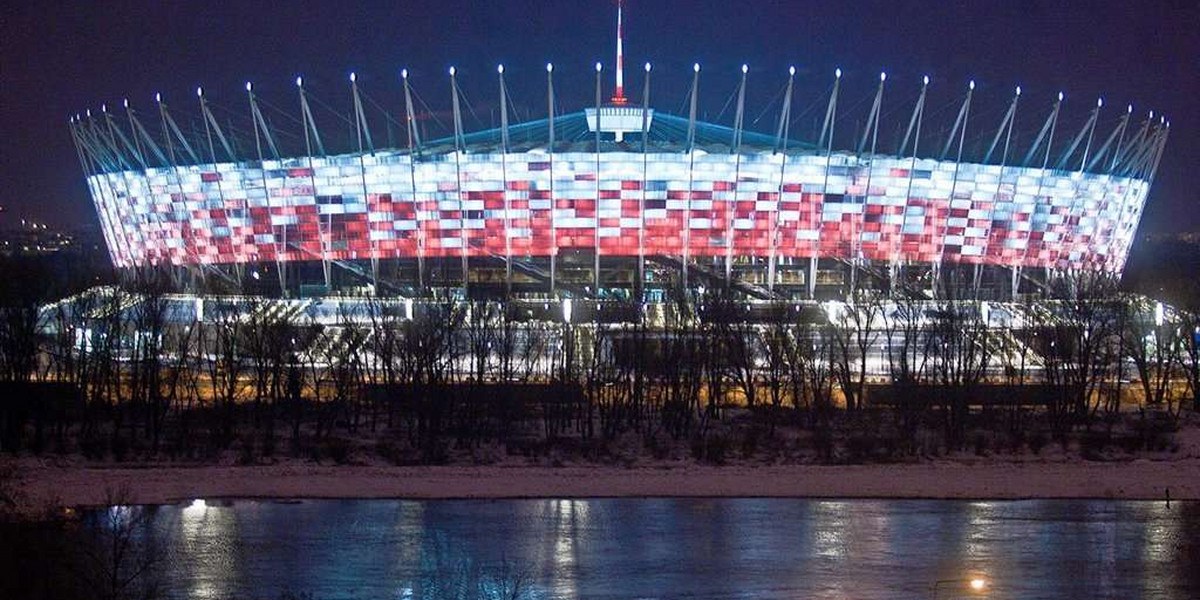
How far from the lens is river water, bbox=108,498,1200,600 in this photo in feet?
60.1

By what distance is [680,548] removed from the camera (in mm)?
21141

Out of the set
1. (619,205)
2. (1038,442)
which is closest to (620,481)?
(1038,442)

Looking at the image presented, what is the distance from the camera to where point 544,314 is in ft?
181

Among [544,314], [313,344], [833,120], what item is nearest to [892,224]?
[833,120]

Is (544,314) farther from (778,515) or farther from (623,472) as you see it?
(778,515)

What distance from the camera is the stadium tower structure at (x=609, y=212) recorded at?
59156 millimetres

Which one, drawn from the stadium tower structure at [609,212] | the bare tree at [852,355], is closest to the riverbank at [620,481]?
the bare tree at [852,355]

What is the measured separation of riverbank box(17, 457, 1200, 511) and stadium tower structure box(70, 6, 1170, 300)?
28.7m

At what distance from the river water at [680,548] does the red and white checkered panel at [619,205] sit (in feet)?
114

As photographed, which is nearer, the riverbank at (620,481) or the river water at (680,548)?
the river water at (680,548)

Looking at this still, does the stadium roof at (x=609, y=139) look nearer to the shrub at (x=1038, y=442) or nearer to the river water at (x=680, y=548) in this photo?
the shrub at (x=1038, y=442)

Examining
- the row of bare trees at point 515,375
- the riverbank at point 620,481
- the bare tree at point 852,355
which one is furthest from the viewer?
the bare tree at point 852,355

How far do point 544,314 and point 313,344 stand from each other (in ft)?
47.6

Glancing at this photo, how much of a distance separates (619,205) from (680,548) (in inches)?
1552
